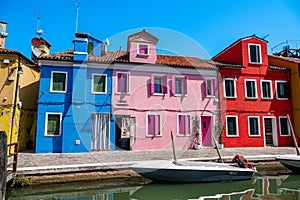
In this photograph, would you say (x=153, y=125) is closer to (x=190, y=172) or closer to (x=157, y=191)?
(x=190, y=172)

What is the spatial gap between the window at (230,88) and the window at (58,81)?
34.5 ft

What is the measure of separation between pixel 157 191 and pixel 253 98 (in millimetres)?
11076

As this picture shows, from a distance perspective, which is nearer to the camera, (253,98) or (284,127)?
(253,98)

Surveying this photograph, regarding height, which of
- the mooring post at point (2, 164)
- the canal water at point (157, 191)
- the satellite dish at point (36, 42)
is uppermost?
the satellite dish at point (36, 42)

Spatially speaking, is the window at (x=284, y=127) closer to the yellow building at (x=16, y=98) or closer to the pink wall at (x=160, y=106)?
the pink wall at (x=160, y=106)

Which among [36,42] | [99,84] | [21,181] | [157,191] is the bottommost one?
[157,191]

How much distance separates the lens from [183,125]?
45.9 ft

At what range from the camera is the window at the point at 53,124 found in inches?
472

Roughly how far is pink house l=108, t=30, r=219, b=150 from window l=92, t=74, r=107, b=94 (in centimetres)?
67

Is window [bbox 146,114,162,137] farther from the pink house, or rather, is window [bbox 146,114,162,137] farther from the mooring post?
the mooring post

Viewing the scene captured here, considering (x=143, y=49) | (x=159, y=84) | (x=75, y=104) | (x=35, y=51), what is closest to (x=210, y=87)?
(x=159, y=84)

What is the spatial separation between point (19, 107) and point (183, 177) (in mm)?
9905

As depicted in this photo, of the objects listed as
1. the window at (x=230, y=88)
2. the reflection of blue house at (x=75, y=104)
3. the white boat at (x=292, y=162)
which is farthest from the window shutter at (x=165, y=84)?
the white boat at (x=292, y=162)

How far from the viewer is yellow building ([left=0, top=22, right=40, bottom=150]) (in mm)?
11491
